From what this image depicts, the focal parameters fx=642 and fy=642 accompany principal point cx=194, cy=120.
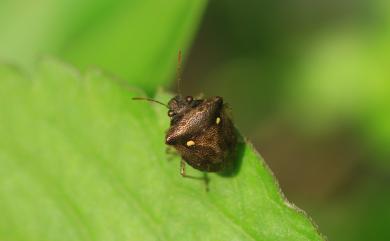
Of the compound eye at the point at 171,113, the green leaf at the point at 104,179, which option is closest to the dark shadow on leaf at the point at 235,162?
the green leaf at the point at 104,179

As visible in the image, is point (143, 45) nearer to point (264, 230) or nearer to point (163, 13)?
point (163, 13)

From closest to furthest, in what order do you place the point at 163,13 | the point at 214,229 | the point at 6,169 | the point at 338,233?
the point at 214,229 < the point at 6,169 < the point at 163,13 < the point at 338,233

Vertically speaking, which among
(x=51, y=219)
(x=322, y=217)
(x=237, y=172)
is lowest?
(x=322, y=217)

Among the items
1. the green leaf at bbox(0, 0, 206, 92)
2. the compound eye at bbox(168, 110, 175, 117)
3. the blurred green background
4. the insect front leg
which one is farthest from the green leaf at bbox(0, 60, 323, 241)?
the blurred green background

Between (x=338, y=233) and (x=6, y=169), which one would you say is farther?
(x=338, y=233)

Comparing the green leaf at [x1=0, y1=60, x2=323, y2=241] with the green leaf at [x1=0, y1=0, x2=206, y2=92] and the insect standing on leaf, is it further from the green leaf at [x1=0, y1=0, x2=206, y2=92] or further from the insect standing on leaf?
the green leaf at [x1=0, y1=0, x2=206, y2=92]

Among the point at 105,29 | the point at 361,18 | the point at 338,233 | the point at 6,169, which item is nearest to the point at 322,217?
the point at 338,233
